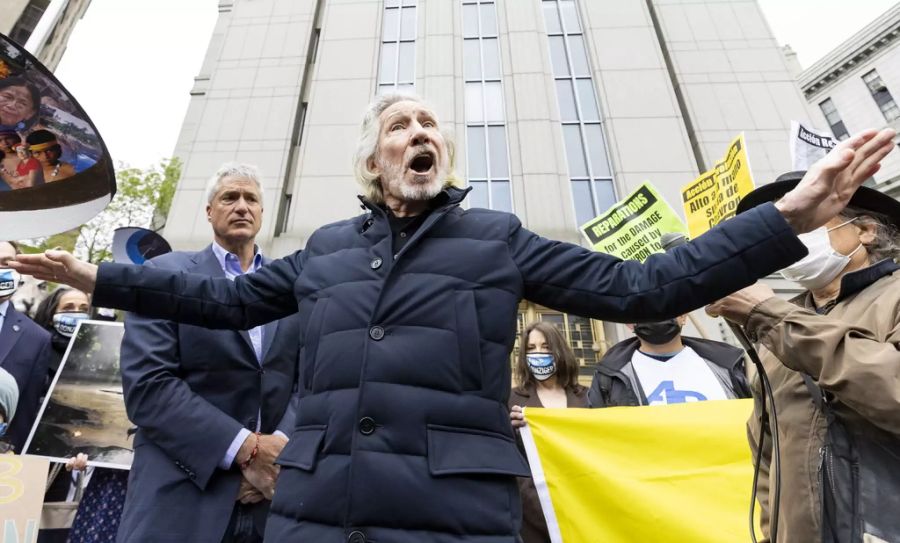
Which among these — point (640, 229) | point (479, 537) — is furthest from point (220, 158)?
point (479, 537)

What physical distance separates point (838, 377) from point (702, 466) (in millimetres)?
1451

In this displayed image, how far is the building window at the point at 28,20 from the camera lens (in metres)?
16.0

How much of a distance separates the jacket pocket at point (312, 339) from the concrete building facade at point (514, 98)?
10.0m

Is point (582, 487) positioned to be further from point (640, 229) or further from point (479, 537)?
point (640, 229)

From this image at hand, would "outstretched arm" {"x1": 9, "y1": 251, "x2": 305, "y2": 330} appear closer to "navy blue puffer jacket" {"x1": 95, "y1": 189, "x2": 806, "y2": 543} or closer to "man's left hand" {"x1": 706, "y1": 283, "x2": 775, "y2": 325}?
"navy blue puffer jacket" {"x1": 95, "y1": 189, "x2": 806, "y2": 543}

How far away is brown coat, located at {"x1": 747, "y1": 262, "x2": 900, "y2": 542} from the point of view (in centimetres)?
154

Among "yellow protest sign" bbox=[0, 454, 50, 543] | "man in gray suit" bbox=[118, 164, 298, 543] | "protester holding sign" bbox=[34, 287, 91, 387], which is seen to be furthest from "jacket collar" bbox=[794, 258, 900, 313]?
"protester holding sign" bbox=[34, 287, 91, 387]

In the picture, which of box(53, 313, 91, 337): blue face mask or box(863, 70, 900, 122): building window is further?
box(863, 70, 900, 122): building window

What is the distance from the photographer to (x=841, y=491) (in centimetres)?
161

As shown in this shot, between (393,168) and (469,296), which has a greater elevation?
(393,168)

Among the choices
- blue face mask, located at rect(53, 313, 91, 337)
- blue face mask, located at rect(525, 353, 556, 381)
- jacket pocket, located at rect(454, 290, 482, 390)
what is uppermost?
blue face mask, located at rect(53, 313, 91, 337)

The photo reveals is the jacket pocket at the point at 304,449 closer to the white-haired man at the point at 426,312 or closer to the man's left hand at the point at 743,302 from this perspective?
the white-haired man at the point at 426,312

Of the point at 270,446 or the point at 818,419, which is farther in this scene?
the point at 270,446

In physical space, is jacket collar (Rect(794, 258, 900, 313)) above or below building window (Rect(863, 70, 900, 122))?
below
